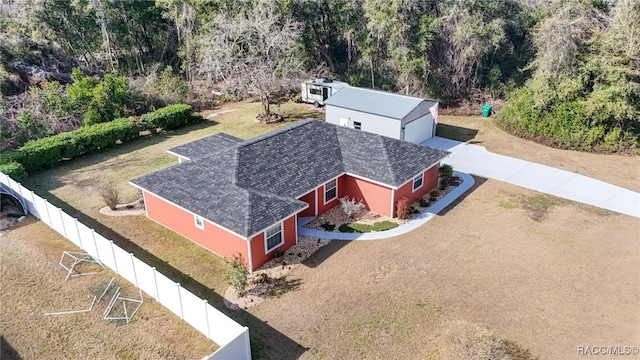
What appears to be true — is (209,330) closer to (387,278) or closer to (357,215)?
(387,278)

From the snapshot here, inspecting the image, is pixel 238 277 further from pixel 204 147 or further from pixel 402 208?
pixel 204 147

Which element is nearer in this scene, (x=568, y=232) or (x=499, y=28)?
(x=568, y=232)

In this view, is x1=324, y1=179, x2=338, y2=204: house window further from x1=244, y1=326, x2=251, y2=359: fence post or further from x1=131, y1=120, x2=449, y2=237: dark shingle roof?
x1=244, y1=326, x2=251, y2=359: fence post

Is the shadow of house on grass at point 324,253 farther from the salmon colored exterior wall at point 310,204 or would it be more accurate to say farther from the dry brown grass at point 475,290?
the salmon colored exterior wall at point 310,204

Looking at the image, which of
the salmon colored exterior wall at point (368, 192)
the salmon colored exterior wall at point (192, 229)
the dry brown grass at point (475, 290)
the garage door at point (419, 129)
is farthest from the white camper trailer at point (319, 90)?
the salmon colored exterior wall at point (192, 229)

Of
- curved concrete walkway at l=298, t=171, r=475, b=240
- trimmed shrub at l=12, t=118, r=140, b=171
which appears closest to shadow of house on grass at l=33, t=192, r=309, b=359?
curved concrete walkway at l=298, t=171, r=475, b=240

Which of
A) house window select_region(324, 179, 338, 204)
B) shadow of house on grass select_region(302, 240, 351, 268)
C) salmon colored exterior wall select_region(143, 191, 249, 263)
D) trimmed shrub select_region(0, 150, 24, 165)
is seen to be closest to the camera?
salmon colored exterior wall select_region(143, 191, 249, 263)

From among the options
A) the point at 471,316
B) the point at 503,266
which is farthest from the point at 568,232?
the point at 471,316
